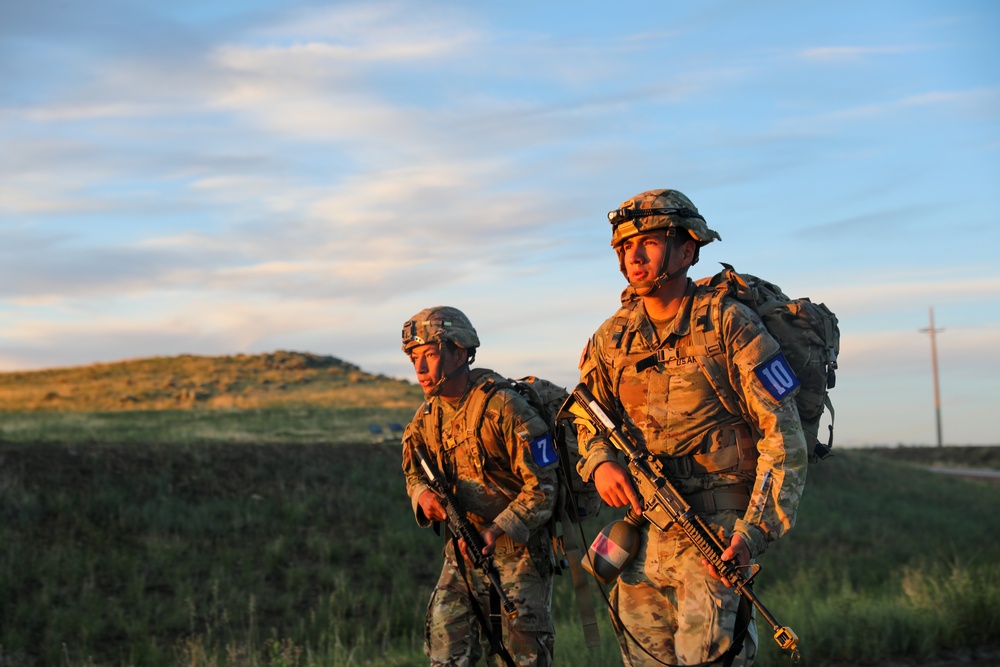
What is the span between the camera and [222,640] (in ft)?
41.4

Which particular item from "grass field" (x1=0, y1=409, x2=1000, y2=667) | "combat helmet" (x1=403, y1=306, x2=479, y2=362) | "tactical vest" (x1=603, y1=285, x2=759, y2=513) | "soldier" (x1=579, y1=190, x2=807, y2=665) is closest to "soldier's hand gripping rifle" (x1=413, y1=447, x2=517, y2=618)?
"combat helmet" (x1=403, y1=306, x2=479, y2=362)

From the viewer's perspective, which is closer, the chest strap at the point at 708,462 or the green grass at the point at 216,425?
the chest strap at the point at 708,462

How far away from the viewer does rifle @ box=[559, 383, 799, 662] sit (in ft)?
14.0

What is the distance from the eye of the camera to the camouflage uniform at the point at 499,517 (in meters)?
5.76

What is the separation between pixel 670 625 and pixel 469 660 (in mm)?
1515

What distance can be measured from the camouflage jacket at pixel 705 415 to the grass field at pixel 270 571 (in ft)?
13.2

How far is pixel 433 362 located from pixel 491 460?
2.11 feet

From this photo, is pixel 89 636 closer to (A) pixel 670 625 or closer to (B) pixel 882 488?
(A) pixel 670 625

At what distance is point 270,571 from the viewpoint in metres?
14.9

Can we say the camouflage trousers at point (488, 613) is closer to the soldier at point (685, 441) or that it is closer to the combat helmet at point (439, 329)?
the soldier at point (685, 441)

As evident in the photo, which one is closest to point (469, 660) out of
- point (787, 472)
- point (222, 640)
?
point (787, 472)

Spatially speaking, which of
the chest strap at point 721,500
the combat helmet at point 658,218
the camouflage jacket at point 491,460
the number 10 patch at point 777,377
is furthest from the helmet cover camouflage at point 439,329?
the number 10 patch at point 777,377

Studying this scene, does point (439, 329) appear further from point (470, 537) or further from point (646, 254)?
point (646, 254)

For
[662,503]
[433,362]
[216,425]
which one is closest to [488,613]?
[433,362]
